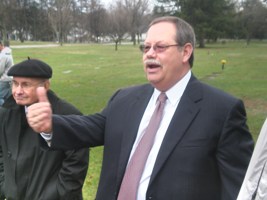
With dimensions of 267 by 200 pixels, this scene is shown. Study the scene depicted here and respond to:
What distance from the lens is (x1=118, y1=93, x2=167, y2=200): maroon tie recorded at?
265 centimetres

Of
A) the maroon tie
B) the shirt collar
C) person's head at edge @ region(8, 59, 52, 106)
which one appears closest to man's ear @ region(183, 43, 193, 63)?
the shirt collar

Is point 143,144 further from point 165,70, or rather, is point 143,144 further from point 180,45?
point 180,45

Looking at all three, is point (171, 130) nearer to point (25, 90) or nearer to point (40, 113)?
point (40, 113)

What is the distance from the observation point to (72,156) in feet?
12.2

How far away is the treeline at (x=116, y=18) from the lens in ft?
210

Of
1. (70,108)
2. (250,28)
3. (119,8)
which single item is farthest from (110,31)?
(70,108)

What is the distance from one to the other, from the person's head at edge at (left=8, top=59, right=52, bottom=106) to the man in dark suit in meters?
0.78

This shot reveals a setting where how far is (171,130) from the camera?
104 inches

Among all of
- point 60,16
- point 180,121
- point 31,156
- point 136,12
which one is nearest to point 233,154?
point 180,121

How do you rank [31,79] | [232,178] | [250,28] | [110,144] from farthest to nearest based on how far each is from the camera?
[250,28] < [31,79] < [110,144] < [232,178]

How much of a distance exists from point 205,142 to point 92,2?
9369 cm

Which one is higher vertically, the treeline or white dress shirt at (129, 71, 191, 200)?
white dress shirt at (129, 71, 191, 200)

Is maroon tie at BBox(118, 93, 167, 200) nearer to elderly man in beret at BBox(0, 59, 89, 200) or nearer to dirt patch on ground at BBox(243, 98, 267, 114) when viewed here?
elderly man in beret at BBox(0, 59, 89, 200)

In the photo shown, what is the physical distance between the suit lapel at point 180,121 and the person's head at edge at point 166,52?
12 cm
